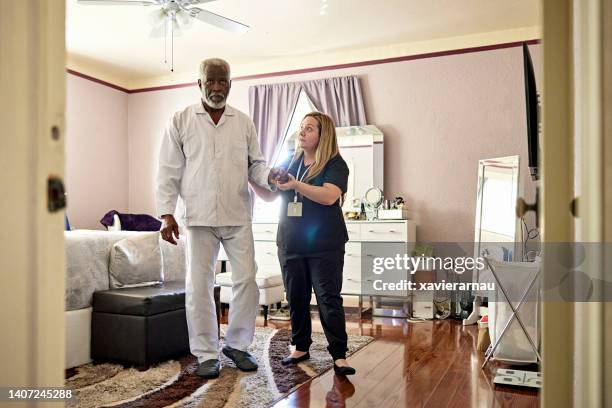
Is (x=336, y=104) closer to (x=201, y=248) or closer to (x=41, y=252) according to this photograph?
(x=201, y=248)

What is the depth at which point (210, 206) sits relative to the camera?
2592 millimetres

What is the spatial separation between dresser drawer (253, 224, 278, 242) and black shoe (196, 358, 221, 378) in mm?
2500

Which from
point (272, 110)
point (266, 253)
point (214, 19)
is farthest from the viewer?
point (272, 110)

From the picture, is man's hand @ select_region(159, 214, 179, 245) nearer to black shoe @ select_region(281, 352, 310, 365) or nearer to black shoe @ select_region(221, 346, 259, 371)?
black shoe @ select_region(221, 346, 259, 371)

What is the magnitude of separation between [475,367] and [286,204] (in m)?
1.31

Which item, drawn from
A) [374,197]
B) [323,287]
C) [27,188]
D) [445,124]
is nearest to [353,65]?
[445,124]

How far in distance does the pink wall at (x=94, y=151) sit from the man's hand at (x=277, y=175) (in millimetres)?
3866

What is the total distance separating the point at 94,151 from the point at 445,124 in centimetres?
392

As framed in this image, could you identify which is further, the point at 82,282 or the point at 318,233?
the point at 82,282

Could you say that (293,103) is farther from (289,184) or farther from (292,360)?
(292,360)

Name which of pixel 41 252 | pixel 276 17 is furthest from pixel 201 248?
pixel 276 17

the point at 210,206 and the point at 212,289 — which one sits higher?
the point at 210,206

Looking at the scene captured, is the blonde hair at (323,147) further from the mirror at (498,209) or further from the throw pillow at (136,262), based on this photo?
the mirror at (498,209)

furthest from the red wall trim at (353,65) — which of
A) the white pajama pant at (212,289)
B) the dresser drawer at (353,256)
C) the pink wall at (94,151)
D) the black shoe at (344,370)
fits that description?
the black shoe at (344,370)
